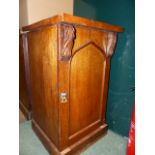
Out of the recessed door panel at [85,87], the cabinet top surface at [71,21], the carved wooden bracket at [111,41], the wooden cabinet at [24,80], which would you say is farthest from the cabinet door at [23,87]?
→ the carved wooden bracket at [111,41]

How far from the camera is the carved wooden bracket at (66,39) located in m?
1.08

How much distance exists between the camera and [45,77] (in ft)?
4.52

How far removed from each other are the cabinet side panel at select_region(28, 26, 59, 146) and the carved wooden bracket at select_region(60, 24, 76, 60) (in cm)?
7

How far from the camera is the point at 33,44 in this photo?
60.7 inches

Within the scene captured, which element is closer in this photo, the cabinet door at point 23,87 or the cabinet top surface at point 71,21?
the cabinet top surface at point 71,21

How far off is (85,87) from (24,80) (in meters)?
1.08

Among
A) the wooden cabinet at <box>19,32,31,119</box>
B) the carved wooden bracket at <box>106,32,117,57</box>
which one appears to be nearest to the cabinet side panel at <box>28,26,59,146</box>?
the wooden cabinet at <box>19,32,31,119</box>

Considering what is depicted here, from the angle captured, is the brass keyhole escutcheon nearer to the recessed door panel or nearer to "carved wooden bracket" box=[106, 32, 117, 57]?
the recessed door panel

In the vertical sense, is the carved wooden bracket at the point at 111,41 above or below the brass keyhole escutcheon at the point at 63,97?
above

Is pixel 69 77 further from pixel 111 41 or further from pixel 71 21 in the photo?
pixel 111 41

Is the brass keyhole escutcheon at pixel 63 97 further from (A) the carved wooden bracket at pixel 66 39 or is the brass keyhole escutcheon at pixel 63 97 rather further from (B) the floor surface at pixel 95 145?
(B) the floor surface at pixel 95 145

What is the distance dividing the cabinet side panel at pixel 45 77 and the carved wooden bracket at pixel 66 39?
7cm

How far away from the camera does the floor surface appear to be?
1.53 meters

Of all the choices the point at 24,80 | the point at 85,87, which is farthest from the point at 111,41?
the point at 24,80
